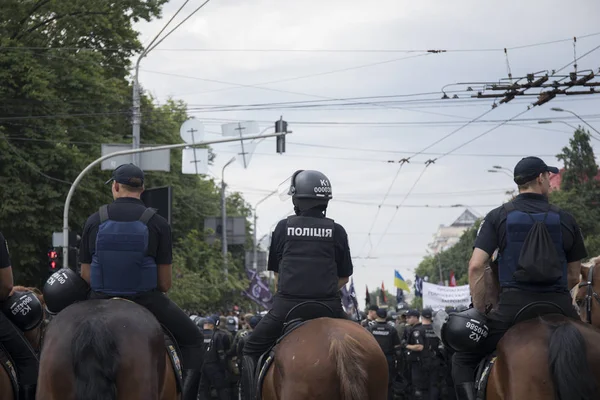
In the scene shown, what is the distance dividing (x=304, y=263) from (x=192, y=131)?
2378 cm

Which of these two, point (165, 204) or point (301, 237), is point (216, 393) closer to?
point (165, 204)

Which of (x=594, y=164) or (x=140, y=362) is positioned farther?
(x=594, y=164)

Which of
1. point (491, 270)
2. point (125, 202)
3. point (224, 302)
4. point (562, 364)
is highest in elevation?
point (125, 202)

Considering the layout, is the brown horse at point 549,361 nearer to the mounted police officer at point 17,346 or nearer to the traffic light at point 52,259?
the mounted police officer at point 17,346

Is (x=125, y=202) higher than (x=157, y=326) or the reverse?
higher

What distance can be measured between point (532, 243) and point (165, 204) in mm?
12991

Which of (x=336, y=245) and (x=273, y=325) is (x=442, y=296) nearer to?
(x=336, y=245)

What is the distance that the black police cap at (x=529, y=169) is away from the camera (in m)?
8.48

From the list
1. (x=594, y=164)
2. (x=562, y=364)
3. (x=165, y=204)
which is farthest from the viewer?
(x=594, y=164)

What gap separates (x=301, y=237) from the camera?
361 inches

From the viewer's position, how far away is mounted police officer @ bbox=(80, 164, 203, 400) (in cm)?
827

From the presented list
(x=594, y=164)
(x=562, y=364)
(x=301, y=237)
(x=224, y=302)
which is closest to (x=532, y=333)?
(x=562, y=364)

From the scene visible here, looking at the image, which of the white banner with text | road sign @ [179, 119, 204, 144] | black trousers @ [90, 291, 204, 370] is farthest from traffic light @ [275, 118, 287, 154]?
black trousers @ [90, 291, 204, 370]

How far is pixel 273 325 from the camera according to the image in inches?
358
